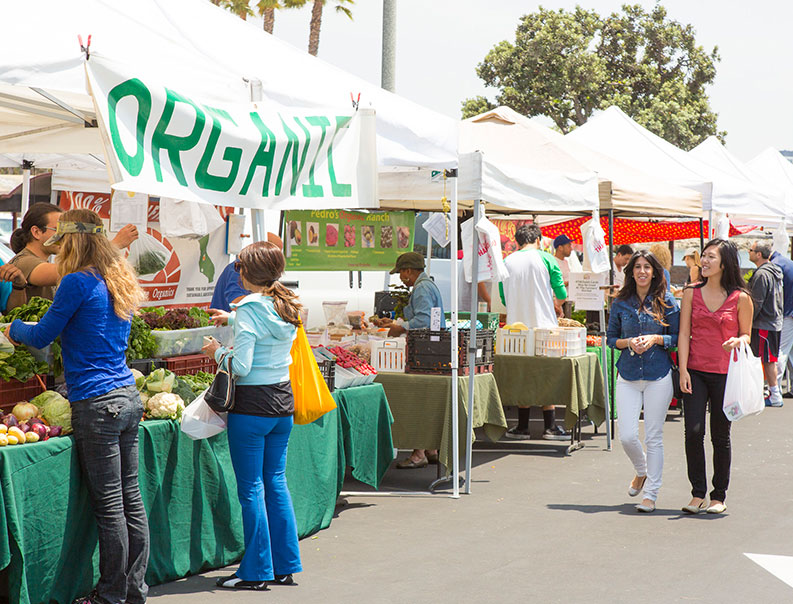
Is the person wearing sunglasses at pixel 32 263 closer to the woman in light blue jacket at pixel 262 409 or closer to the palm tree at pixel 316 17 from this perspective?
the woman in light blue jacket at pixel 262 409

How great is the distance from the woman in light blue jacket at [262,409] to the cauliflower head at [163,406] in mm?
309

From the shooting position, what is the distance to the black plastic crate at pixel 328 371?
6.32 meters

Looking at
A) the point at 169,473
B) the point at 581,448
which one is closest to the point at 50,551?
the point at 169,473

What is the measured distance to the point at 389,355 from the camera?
7762mm

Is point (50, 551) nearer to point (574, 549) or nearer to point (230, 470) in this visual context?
point (230, 470)

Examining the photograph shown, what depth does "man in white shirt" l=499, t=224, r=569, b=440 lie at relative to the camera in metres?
9.62

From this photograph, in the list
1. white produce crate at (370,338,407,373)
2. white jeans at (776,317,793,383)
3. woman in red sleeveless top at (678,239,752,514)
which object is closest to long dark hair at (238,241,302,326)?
white produce crate at (370,338,407,373)

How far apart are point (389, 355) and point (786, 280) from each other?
759cm

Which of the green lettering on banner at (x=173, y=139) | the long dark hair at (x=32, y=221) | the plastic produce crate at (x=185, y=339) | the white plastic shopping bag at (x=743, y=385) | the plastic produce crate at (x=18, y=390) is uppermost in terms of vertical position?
the green lettering on banner at (x=173, y=139)

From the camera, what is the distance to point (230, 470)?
554cm

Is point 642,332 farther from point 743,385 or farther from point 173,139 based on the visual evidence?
point 173,139

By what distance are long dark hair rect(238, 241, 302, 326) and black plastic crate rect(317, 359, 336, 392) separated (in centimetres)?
134

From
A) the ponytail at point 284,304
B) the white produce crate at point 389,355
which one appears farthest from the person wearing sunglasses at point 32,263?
the white produce crate at point 389,355

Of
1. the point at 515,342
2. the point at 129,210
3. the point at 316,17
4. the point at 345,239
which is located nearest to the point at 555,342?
the point at 515,342
